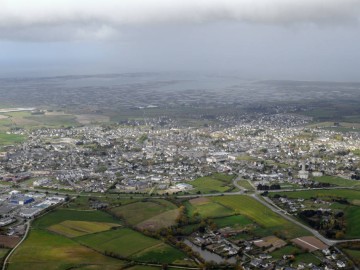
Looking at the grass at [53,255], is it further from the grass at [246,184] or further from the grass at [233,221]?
the grass at [246,184]

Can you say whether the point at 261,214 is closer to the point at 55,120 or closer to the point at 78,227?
the point at 78,227

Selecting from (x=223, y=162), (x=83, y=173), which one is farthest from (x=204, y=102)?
(x=83, y=173)

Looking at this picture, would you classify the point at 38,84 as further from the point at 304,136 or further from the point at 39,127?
the point at 304,136

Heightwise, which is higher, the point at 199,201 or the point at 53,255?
the point at 53,255

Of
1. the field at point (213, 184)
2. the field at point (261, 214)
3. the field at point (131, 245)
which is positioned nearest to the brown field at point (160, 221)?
the field at point (131, 245)

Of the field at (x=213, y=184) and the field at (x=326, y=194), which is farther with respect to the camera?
the field at (x=213, y=184)

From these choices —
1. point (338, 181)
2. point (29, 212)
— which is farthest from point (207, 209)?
point (338, 181)
